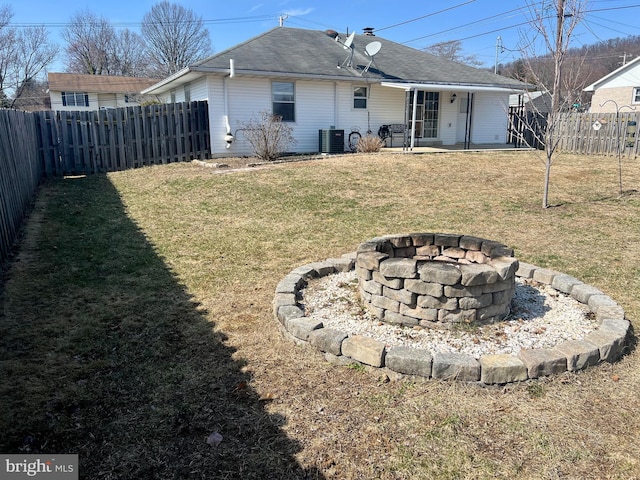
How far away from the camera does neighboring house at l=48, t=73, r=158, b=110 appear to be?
124 ft

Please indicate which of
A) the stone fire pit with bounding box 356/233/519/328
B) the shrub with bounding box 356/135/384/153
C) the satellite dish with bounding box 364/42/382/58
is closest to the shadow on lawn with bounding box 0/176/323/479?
the stone fire pit with bounding box 356/233/519/328

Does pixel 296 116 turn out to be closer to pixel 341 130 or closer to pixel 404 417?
pixel 341 130

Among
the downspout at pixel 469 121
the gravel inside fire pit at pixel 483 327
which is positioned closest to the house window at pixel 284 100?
the downspout at pixel 469 121

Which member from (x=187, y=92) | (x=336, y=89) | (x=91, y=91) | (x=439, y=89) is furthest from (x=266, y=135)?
(x=91, y=91)

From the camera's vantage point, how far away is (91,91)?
38656 mm

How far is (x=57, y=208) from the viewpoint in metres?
8.55

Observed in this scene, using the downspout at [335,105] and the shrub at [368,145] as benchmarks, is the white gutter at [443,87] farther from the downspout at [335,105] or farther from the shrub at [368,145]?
the shrub at [368,145]

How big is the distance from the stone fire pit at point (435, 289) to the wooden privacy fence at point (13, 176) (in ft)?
14.4

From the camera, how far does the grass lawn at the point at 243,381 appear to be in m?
2.37

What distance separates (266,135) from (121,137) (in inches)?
173

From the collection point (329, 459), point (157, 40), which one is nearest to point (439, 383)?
point (329, 459)

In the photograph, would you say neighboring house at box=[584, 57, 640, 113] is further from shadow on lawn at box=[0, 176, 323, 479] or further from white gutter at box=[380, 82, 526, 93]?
shadow on lawn at box=[0, 176, 323, 479]

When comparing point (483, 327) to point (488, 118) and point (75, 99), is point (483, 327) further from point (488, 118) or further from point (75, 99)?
point (75, 99)

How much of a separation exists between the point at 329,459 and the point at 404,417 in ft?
1.93
